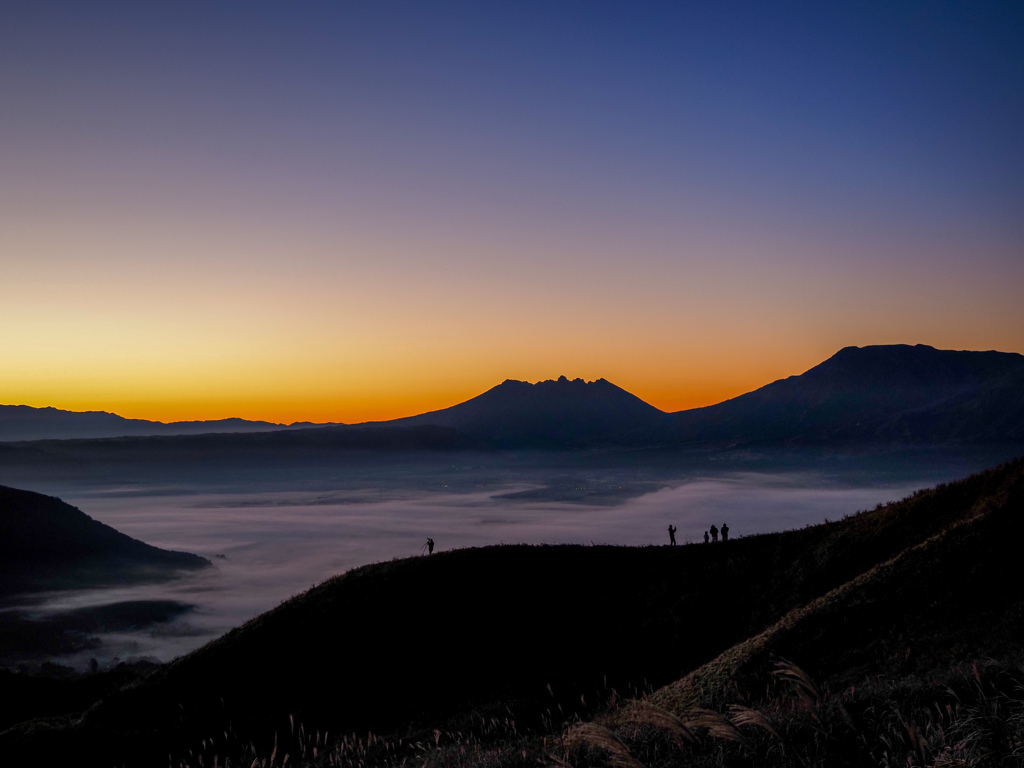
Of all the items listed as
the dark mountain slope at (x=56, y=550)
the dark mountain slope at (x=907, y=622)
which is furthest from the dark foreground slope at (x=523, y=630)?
the dark mountain slope at (x=56, y=550)

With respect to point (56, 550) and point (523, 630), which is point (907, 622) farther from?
point (56, 550)

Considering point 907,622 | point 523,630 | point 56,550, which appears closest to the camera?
point 907,622

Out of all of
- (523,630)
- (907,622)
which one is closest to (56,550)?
(523,630)

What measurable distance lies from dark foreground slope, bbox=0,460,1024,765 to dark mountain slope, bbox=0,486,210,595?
154972mm

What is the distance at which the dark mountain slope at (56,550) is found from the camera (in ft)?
495

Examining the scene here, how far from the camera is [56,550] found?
16000cm

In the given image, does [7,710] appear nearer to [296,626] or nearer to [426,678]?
[296,626]

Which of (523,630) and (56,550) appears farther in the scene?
(56,550)

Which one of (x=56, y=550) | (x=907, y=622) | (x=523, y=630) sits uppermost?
(x=907, y=622)

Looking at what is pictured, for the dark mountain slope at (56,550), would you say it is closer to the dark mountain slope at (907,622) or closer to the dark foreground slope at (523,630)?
the dark foreground slope at (523,630)

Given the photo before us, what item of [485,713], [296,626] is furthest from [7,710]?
[485,713]

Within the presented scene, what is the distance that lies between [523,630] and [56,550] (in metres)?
178

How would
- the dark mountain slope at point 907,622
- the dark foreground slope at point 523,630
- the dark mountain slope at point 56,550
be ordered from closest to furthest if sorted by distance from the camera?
the dark mountain slope at point 907,622, the dark foreground slope at point 523,630, the dark mountain slope at point 56,550

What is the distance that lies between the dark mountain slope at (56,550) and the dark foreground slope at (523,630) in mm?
154972
